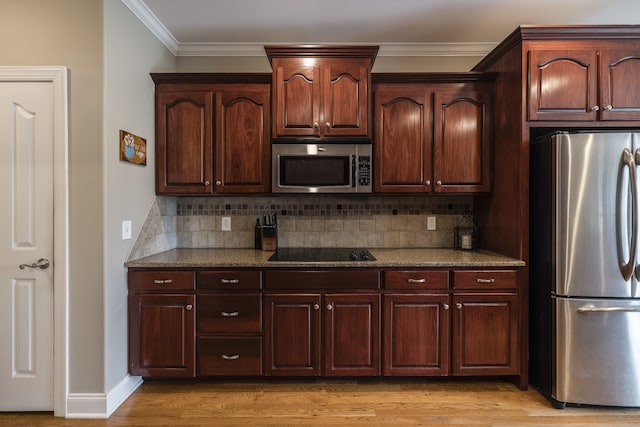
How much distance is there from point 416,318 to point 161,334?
169 cm

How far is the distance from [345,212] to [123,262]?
1.74 m

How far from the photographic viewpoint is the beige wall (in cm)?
209

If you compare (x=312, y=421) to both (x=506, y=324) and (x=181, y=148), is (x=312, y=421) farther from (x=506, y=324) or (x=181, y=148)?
(x=181, y=148)

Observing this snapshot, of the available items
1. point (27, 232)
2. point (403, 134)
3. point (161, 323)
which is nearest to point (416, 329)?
point (403, 134)

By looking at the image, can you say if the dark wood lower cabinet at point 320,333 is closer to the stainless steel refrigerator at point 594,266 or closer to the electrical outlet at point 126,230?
the electrical outlet at point 126,230

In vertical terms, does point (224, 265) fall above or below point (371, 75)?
below

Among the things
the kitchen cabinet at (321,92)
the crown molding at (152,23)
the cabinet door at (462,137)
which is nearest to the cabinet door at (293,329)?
the kitchen cabinet at (321,92)

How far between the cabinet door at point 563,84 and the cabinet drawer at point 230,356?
7.86 feet

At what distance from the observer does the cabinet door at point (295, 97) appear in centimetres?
267

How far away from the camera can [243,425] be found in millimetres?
2088

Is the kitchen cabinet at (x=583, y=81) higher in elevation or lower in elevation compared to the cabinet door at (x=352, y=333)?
higher

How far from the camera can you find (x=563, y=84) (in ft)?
7.78

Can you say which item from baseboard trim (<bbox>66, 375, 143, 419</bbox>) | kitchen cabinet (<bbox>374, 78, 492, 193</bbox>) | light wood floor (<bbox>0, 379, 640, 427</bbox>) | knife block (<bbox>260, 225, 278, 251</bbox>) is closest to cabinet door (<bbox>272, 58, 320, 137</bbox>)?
kitchen cabinet (<bbox>374, 78, 492, 193</bbox>)

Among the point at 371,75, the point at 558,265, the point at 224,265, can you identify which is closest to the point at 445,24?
the point at 371,75
